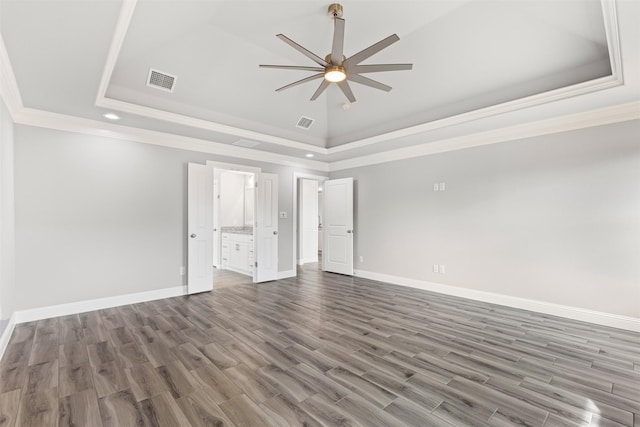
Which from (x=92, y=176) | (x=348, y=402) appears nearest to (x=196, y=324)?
(x=348, y=402)

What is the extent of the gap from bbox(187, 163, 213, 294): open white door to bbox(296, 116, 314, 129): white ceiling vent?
186 centimetres

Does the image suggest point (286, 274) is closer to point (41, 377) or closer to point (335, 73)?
point (41, 377)

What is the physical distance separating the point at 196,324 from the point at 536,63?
204 inches

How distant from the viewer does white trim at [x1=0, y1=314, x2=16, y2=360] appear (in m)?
2.78

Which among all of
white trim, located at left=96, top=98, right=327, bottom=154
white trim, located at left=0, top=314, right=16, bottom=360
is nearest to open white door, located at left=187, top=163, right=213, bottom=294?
white trim, located at left=96, top=98, right=327, bottom=154

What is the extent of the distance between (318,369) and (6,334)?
10.7ft

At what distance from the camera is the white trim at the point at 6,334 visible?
2777 mm

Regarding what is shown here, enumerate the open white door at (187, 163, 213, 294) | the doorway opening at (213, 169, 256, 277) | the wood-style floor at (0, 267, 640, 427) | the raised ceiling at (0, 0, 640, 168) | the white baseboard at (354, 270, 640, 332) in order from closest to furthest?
the wood-style floor at (0, 267, 640, 427)
the raised ceiling at (0, 0, 640, 168)
the white baseboard at (354, 270, 640, 332)
the open white door at (187, 163, 213, 294)
the doorway opening at (213, 169, 256, 277)

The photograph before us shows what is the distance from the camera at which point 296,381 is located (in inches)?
92.4

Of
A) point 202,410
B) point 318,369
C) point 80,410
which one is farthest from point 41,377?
point 318,369

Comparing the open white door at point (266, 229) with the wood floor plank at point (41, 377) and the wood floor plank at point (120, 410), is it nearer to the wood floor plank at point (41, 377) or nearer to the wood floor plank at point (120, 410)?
the wood floor plank at point (41, 377)

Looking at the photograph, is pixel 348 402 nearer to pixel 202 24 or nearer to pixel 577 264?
pixel 577 264

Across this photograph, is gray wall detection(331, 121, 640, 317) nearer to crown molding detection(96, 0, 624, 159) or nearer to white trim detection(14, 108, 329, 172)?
crown molding detection(96, 0, 624, 159)

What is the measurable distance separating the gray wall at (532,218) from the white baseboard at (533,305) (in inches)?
3.0
